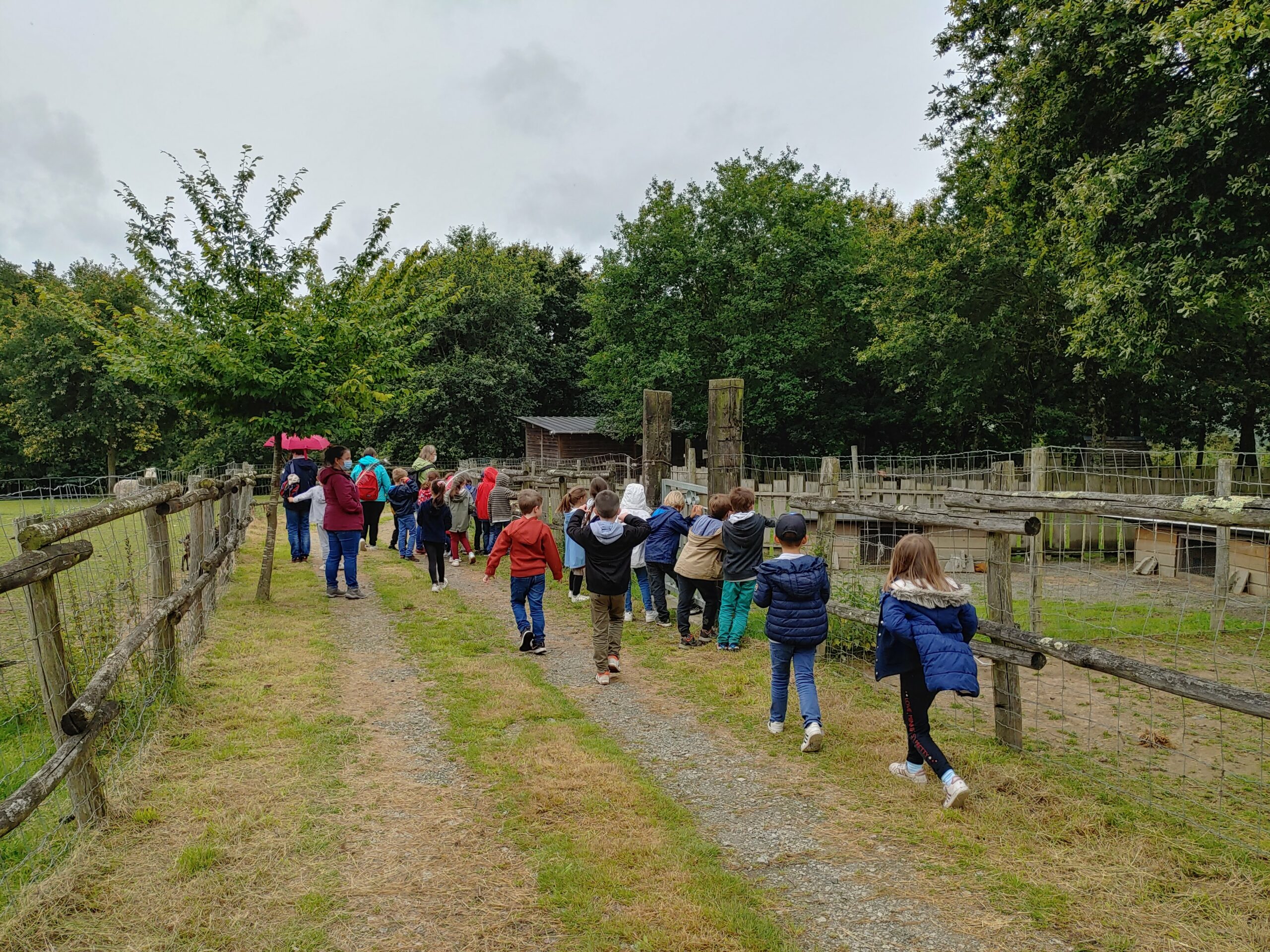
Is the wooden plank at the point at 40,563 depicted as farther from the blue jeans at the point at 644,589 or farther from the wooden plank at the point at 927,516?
the blue jeans at the point at 644,589

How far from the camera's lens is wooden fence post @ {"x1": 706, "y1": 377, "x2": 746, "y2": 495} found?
916cm

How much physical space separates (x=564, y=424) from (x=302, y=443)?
66.9ft

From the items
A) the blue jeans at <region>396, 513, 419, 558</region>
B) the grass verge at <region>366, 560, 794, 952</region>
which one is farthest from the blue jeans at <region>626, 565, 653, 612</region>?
the blue jeans at <region>396, 513, 419, 558</region>

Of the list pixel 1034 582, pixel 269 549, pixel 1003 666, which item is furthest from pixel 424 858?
pixel 269 549

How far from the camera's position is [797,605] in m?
5.33

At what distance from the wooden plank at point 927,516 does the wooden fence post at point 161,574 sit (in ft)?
16.5

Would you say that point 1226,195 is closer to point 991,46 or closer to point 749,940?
point 991,46

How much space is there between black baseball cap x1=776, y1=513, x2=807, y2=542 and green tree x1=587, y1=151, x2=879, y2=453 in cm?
2573

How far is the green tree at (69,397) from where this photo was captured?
39344 mm

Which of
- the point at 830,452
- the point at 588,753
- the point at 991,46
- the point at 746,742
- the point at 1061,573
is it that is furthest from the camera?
the point at 830,452

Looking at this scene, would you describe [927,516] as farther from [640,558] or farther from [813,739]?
[640,558]

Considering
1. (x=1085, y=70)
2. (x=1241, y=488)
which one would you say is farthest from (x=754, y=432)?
(x=1085, y=70)

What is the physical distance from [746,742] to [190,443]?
45505mm

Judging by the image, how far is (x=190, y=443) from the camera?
43844mm
